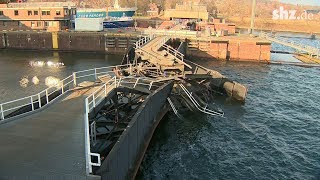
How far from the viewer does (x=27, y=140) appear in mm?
16922

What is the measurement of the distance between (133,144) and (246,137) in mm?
13727

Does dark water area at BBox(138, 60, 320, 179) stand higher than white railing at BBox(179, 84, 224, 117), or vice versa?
white railing at BBox(179, 84, 224, 117)

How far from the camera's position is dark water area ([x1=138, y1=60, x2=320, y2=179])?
79.3 ft

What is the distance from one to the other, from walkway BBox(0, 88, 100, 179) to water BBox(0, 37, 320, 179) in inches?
291

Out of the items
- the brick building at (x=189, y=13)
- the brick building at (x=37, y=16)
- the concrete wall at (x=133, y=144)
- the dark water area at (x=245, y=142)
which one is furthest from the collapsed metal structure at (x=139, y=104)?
the brick building at (x=189, y=13)

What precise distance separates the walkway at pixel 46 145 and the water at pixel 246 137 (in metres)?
7.40

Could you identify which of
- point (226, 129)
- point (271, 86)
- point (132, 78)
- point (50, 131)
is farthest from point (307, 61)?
point (50, 131)

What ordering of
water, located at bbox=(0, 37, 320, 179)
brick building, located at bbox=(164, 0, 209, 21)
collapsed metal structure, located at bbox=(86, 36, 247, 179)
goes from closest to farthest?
1. collapsed metal structure, located at bbox=(86, 36, 247, 179)
2. water, located at bbox=(0, 37, 320, 179)
3. brick building, located at bbox=(164, 0, 209, 21)

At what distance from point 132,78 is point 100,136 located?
9.45 m

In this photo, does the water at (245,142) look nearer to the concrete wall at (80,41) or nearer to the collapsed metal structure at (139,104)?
the collapsed metal structure at (139,104)

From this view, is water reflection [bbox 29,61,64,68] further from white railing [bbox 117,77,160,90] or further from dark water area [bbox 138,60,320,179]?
white railing [bbox 117,77,160,90]

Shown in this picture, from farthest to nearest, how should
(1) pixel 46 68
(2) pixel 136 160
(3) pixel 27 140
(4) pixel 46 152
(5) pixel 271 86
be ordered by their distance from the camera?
(1) pixel 46 68 → (5) pixel 271 86 → (2) pixel 136 160 → (3) pixel 27 140 → (4) pixel 46 152

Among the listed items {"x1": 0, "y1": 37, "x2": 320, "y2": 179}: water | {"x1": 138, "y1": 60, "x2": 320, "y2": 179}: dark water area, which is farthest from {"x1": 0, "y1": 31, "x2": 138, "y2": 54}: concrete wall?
{"x1": 138, "y1": 60, "x2": 320, "y2": 179}: dark water area

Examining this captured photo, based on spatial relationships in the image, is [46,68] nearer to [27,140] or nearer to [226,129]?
[226,129]
